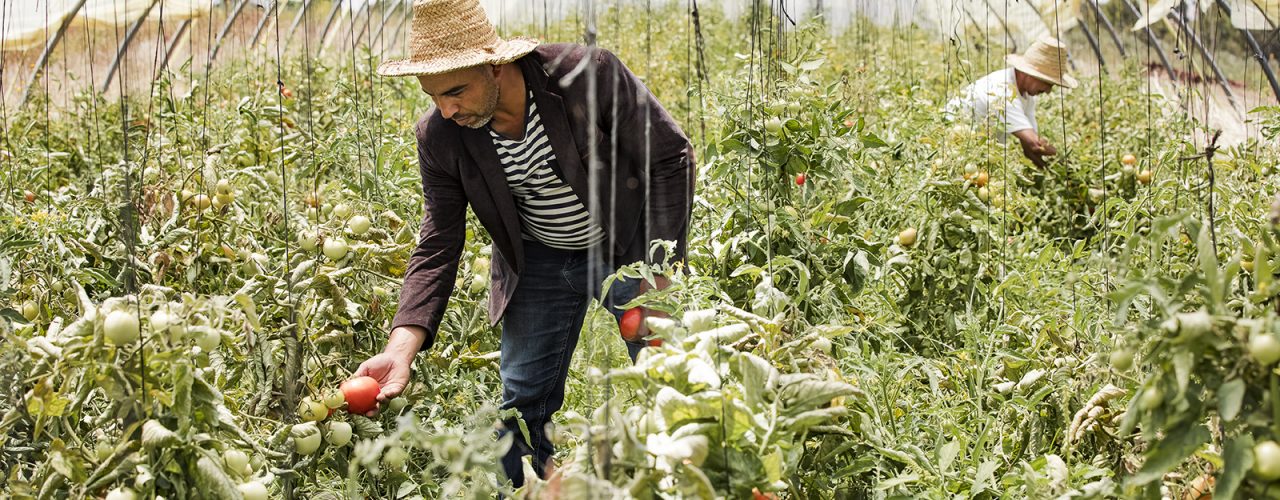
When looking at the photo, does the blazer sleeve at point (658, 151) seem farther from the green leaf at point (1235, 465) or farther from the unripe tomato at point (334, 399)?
the green leaf at point (1235, 465)

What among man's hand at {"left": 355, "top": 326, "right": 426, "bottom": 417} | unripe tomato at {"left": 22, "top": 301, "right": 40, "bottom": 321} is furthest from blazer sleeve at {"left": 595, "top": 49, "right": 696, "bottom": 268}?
unripe tomato at {"left": 22, "top": 301, "right": 40, "bottom": 321}

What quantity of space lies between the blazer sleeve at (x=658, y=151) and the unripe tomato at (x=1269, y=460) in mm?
1029

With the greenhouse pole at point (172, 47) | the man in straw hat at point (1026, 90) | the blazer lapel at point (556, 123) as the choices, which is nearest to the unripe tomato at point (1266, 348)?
the blazer lapel at point (556, 123)

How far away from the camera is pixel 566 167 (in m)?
1.92

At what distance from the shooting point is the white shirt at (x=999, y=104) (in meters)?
3.28

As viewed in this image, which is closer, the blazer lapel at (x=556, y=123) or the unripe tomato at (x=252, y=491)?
the unripe tomato at (x=252, y=491)

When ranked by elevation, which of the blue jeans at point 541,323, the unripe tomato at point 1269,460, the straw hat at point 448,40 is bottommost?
the blue jeans at point 541,323

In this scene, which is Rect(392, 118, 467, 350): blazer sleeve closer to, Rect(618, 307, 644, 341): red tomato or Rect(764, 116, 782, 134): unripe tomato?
Rect(618, 307, 644, 341): red tomato

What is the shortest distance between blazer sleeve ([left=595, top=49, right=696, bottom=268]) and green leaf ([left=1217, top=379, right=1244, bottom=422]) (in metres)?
1.00

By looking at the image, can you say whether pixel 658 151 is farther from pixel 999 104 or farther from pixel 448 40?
pixel 999 104

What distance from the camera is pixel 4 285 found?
162 centimetres

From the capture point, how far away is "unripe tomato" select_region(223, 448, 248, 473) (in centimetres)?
130

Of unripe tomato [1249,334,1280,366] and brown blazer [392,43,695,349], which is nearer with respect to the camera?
unripe tomato [1249,334,1280,366]

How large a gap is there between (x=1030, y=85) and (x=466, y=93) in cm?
263
